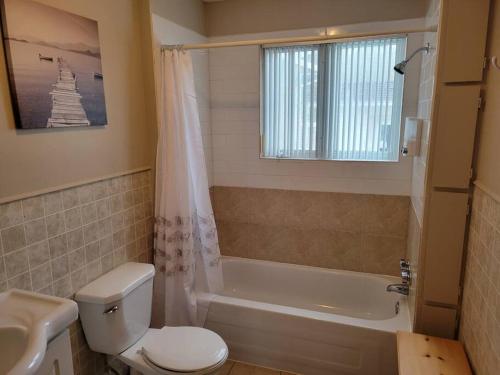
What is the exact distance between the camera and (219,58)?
112 inches

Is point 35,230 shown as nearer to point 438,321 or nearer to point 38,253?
point 38,253

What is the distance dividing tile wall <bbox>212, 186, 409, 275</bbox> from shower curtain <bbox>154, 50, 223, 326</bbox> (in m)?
0.71

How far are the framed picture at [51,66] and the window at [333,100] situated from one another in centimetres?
144

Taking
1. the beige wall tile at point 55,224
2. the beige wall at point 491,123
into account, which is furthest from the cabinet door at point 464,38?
the beige wall tile at point 55,224

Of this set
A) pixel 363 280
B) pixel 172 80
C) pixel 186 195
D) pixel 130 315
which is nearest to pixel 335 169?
pixel 363 280

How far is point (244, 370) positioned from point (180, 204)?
1182 mm

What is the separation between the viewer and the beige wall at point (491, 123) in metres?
1.28

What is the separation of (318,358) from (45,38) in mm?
2259

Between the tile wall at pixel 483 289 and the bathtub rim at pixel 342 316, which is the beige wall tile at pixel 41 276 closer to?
the bathtub rim at pixel 342 316

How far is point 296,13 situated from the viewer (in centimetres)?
260

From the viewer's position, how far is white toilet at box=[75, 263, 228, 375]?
1663 mm

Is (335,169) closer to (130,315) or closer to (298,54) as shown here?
(298,54)

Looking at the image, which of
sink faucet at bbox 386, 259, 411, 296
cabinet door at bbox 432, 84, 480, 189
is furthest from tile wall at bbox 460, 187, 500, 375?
sink faucet at bbox 386, 259, 411, 296

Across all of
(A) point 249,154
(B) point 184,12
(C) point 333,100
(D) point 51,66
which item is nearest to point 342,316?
(A) point 249,154
